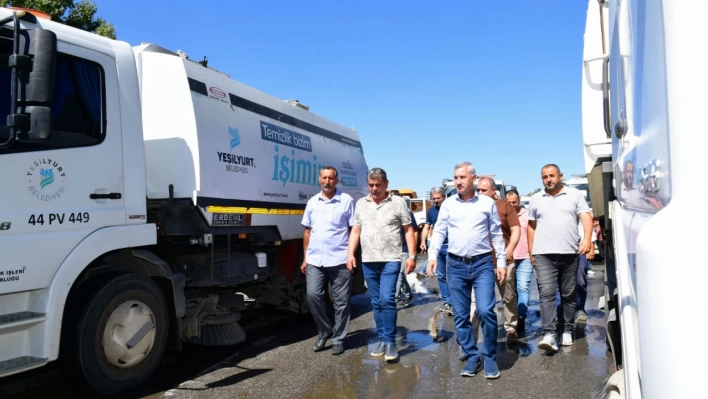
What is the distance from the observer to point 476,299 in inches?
196

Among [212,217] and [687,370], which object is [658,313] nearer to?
[687,370]

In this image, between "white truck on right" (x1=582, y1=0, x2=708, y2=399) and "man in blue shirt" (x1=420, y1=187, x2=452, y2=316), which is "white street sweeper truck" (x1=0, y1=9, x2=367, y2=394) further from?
"white truck on right" (x1=582, y1=0, x2=708, y2=399)

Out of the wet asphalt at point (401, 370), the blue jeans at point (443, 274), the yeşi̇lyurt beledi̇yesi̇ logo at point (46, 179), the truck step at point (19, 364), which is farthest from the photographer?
the blue jeans at point (443, 274)

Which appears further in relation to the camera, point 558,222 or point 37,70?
point 558,222

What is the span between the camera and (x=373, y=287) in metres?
5.66

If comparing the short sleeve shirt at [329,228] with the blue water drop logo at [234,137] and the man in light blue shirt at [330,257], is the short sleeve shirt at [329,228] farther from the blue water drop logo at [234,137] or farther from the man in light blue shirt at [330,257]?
the blue water drop logo at [234,137]

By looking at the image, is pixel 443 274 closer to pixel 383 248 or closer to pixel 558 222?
pixel 558 222

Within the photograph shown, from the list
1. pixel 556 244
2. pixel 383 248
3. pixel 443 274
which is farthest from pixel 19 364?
pixel 443 274

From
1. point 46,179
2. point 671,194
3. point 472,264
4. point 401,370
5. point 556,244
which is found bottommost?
point 401,370

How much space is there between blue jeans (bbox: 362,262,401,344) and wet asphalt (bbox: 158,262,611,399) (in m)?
0.30

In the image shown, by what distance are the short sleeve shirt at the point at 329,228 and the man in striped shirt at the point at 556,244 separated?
6.52ft

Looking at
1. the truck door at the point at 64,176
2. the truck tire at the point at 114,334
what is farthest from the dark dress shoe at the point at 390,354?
the truck door at the point at 64,176

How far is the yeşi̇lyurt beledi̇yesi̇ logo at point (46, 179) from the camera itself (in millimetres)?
3783

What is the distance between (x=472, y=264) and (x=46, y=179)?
3.44m
